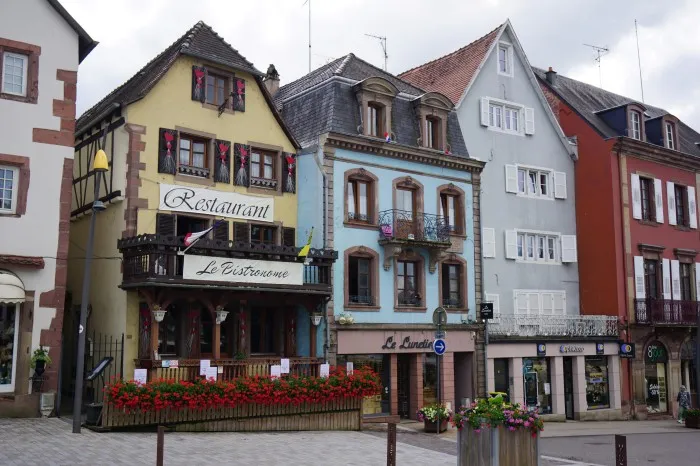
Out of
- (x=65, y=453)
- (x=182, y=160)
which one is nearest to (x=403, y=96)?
(x=182, y=160)

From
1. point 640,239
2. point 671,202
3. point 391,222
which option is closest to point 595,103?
point 671,202

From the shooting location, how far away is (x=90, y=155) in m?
24.6

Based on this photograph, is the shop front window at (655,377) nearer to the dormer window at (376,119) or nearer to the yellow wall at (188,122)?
the dormer window at (376,119)

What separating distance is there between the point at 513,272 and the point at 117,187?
1584 cm

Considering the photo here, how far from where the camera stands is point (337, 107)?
1057 inches

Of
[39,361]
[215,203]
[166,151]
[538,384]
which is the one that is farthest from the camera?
[538,384]

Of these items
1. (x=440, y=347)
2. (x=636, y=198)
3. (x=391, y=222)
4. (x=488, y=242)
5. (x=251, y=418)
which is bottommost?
(x=251, y=418)

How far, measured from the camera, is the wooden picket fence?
18.8m

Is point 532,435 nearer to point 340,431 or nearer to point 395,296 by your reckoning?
point 340,431

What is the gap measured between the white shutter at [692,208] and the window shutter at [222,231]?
2335 centimetres

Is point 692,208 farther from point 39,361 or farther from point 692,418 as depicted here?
point 39,361

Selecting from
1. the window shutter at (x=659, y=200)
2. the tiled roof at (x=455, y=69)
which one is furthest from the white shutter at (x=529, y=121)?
the window shutter at (x=659, y=200)

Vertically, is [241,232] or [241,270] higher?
[241,232]

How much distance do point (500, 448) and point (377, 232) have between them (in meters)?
14.7
